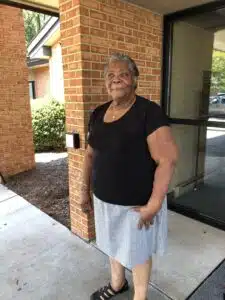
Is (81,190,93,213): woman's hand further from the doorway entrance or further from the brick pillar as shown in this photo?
the doorway entrance

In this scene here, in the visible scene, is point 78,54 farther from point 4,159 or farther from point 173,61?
point 4,159

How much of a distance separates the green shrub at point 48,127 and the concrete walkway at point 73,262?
454 centimetres

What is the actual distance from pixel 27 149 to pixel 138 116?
428 centimetres

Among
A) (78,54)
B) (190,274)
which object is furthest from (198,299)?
(78,54)

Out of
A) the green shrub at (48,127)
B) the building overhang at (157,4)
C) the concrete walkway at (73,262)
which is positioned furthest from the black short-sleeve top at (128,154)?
the green shrub at (48,127)

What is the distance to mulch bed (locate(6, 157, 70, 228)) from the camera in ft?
11.6

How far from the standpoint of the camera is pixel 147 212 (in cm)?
145

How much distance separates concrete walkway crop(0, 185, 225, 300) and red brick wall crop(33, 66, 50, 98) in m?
10.3

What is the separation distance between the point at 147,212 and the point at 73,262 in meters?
1.28

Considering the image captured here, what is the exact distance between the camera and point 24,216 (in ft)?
10.9

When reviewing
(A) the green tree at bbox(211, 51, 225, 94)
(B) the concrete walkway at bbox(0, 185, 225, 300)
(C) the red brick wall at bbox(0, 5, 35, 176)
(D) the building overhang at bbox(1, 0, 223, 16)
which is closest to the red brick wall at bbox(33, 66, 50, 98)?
(C) the red brick wall at bbox(0, 5, 35, 176)

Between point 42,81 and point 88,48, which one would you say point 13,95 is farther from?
point 42,81

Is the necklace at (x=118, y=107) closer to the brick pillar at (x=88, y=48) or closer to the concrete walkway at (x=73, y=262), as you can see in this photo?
the brick pillar at (x=88, y=48)

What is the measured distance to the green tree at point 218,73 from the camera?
2805mm
